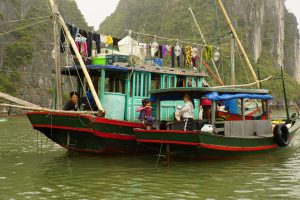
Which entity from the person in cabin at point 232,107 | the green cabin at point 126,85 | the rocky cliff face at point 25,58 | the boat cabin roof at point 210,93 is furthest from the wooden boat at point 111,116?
the rocky cliff face at point 25,58

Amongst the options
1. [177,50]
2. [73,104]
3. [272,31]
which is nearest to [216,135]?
[73,104]

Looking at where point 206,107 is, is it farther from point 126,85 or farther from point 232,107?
point 126,85

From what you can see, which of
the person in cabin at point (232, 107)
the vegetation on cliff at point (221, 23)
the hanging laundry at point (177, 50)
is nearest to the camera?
the person in cabin at point (232, 107)

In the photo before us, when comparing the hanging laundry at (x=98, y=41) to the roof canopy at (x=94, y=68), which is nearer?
the roof canopy at (x=94, y=68)

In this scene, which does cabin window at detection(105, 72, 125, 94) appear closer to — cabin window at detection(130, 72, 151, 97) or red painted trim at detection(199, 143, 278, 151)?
cabin window at detection(130, 72, 151, 97)

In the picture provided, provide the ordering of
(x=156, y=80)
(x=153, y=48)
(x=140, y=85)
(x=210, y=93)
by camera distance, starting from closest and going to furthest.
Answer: (x=210, y=93) < (x=140, y=85) < (x=156, y=80) < (x=153, y=48)

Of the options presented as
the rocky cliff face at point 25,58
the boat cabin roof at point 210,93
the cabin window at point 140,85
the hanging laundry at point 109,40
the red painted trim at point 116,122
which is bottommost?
the red painted trim at point 116,122

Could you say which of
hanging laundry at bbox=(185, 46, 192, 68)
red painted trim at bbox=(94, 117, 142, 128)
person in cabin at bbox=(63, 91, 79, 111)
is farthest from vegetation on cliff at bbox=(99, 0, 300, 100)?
person in cabin at bbox=(63, 91, 79, 111)

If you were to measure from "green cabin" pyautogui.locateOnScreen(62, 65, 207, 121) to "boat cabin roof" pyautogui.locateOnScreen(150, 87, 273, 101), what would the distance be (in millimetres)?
825

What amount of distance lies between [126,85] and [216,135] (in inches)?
147

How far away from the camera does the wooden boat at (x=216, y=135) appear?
1116 centimetres

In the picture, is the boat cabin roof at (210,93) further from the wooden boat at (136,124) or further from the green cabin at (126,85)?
the green cabin at (126,85)

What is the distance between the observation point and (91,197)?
801 cm

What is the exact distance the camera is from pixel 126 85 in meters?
13.5
